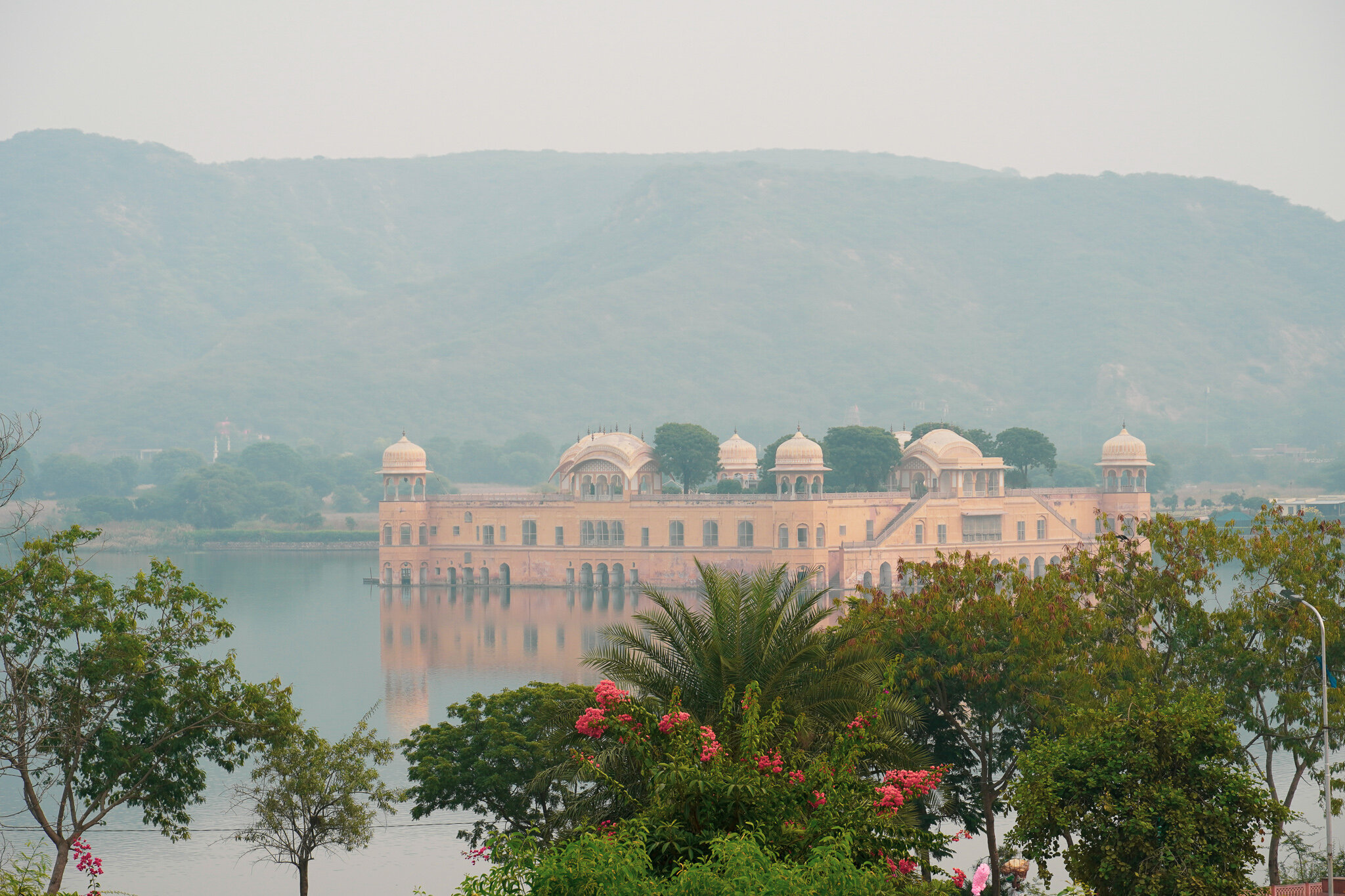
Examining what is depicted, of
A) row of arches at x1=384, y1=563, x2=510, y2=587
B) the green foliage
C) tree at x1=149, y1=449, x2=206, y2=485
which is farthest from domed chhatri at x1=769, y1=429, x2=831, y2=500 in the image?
tree at x1=149, y1=449, x2=206, y2=485

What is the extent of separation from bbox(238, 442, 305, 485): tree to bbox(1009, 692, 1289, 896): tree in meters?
115

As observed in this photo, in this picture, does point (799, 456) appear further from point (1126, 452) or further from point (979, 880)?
point (979, 880)

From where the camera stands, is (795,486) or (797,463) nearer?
(797,463)

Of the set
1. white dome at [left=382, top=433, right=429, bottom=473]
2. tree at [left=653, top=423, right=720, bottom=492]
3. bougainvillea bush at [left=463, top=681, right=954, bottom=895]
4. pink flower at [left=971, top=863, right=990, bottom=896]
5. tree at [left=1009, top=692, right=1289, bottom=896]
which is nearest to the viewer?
bougainvillea bush at [left=463, top=681, right=954, bottom=895]

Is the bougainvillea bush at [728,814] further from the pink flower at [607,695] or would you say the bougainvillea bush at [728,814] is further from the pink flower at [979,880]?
the pink flower at [979,880]

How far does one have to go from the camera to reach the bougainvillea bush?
45.0 ft

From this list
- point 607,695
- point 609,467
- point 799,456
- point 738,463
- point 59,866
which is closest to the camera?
point 607,695

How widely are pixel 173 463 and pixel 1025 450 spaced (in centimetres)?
7565

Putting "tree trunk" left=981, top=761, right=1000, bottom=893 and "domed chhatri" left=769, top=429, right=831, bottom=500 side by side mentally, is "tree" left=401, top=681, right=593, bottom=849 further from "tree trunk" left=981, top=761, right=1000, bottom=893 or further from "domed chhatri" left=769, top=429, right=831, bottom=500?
"domed chhatri" left=769, top=429, right=831, bottom=500

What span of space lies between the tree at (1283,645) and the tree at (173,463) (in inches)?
4778

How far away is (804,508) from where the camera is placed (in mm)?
68000

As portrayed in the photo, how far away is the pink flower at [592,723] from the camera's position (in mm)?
16531

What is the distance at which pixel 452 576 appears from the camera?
246ft

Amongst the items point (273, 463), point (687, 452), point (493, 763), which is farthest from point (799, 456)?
point (273, 463)
